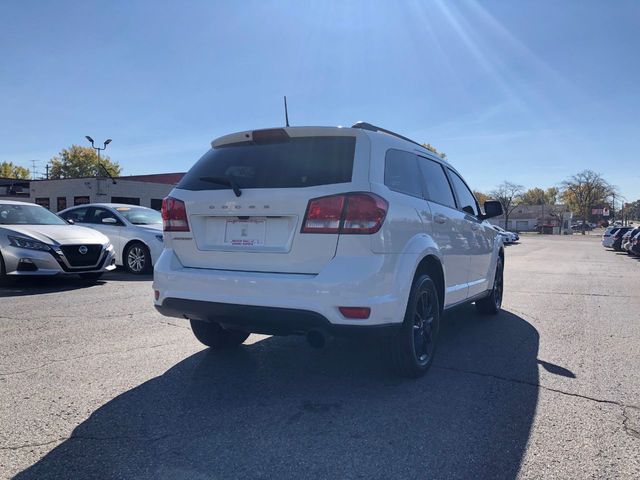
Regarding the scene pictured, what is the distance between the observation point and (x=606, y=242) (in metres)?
34.3

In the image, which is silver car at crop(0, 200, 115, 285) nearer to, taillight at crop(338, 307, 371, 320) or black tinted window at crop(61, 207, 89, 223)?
black tinted window at crop(61, 207, 89, 223)

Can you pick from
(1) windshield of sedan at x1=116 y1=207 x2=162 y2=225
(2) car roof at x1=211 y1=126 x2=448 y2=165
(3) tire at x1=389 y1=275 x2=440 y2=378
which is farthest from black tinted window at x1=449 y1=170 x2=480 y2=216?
(1) windshield of sedan at x1=116 y1=207 x2=162 y2=225

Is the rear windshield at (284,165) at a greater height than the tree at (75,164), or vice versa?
the tree at (75,164)

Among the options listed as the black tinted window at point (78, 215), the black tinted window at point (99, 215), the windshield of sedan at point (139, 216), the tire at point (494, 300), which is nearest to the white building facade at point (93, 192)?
the black tinted window at point (78, 215)

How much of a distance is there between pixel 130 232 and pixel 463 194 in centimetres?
753

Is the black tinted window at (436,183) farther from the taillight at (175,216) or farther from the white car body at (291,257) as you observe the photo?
the taillight at (175,216)

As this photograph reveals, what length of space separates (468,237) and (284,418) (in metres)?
3.00

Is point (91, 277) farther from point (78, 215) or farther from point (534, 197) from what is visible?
point (534, 197)

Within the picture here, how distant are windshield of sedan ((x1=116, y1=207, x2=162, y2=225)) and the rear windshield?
303 inches

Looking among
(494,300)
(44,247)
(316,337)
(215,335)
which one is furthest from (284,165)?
(44,247)

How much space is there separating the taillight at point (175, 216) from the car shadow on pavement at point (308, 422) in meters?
1.15

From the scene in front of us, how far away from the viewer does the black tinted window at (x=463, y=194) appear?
548 cm

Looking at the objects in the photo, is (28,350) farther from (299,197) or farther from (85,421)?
(299,197)

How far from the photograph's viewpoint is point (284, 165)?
3602mm
